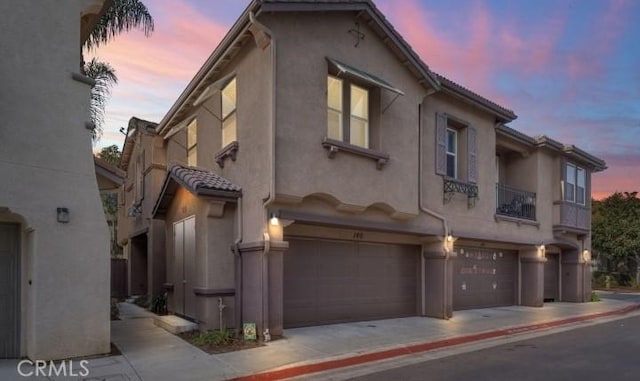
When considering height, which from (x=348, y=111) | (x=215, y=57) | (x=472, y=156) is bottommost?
(x=472, y=156)

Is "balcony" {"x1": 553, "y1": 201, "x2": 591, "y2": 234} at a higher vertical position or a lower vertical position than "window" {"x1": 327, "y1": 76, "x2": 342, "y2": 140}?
lower

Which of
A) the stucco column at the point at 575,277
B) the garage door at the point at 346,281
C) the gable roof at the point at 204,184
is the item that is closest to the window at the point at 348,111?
the gable roof at the point at 204,184

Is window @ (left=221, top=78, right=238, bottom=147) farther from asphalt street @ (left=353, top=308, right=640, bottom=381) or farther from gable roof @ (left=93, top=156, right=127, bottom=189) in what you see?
asphalt street @ (left=353, top=308, right=640, bottom=381)

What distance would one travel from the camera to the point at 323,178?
11.1 metres

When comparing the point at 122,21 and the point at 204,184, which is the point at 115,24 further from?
the point at 204,184

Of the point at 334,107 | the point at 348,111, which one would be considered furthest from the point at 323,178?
the point at 348,111

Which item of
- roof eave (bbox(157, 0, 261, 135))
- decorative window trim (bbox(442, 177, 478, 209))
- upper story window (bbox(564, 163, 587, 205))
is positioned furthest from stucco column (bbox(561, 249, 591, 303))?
roof eave (bbox(157, 0, 261, 135))

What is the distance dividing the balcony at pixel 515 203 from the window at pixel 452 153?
3.26m

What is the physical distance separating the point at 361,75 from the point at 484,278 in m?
10.3

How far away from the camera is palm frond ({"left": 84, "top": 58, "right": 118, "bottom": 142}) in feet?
56.1

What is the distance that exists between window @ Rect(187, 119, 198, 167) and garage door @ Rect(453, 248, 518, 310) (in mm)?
9433

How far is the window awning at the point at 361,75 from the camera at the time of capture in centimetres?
1122

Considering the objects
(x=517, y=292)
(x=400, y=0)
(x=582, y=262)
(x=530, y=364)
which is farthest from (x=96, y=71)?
(x=582, y=262)

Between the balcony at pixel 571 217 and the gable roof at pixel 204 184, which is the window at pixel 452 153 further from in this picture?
the gable roof at pixel 204 184
